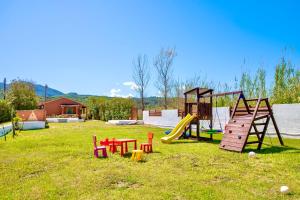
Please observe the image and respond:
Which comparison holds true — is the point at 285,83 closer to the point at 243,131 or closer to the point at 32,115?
the point at 243,131

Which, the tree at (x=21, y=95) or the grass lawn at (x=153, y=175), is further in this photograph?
the tree at (x=21, y=95)

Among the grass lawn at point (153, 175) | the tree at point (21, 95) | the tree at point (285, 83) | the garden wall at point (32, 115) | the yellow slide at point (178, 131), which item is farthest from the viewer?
the tree at point (21, 95)

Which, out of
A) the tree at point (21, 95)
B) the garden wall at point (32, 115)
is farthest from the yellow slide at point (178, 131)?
the tree at point (21, 95)

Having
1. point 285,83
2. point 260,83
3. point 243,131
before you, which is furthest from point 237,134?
point 260,83

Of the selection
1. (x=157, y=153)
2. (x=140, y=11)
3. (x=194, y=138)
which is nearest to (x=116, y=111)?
(x=140, y=11)

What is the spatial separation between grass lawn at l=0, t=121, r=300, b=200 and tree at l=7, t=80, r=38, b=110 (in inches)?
1055

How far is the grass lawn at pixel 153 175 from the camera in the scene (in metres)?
4.41

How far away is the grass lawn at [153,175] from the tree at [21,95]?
87.9ft

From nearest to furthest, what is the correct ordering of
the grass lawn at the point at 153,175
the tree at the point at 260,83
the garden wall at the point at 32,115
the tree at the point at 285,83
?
the grass lawn at the point at 153,175 → the tree at the point at 285,83 → the tree at the point at 260,83 → the garden wall at the point at 32,115

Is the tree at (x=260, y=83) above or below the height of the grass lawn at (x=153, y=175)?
above

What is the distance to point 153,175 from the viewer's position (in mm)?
5566

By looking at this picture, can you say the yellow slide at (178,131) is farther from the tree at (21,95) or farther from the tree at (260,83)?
the tree at (21,95)

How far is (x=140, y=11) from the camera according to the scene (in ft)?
52.8

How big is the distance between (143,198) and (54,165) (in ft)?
11.3
